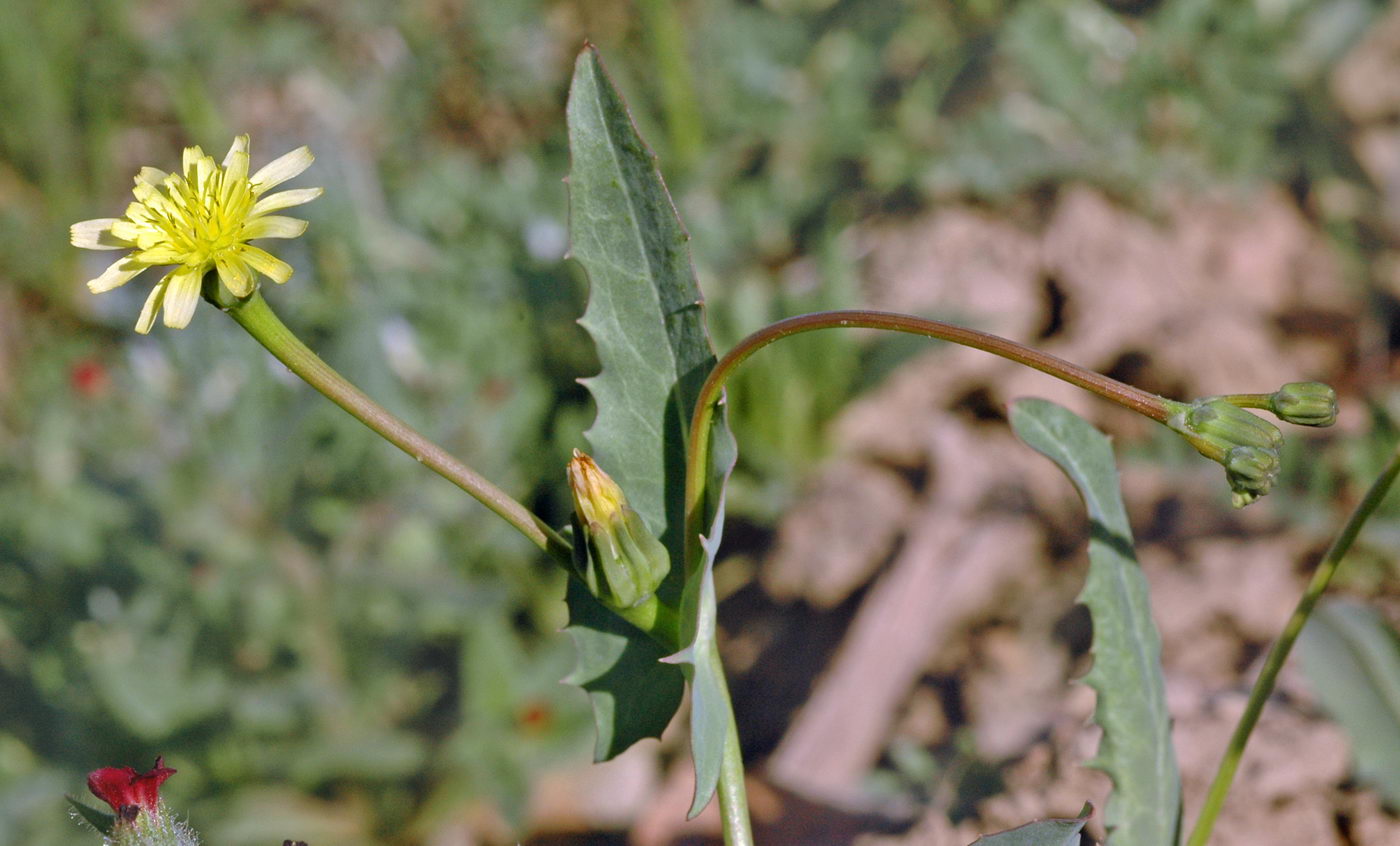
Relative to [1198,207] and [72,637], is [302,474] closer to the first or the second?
[72,637]

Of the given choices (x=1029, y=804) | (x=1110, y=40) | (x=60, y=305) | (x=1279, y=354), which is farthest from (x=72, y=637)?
(x=1110, y=40)

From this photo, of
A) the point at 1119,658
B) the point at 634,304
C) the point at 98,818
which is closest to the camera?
the point at 98,818

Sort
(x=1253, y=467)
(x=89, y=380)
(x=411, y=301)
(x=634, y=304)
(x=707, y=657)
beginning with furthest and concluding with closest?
(x=411, y=301) → (x=89, y=380) → (x=634, y=304) → (x=707, y=657) → (x=1253, y=467)

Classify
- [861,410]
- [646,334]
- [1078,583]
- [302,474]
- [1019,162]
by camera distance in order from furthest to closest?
[1019,162] → [861,410] → [302,474] → [1078,583] → [646,334]

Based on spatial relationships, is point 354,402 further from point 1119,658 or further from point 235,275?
point 1119,658

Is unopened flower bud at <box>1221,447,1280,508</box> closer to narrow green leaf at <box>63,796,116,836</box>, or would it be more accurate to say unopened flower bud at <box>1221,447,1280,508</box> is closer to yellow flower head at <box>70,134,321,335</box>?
yellow flower head at <box>70,134,321,335</box>

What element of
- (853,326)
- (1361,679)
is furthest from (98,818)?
(1361,679)

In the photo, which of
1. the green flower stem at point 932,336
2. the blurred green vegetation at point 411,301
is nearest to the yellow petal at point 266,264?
the green flower stem at point 932,336
